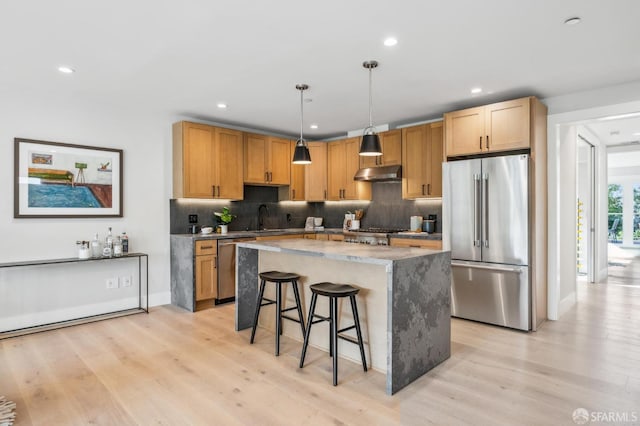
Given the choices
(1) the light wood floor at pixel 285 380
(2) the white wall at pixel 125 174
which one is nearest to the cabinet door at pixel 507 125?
(1) the light wood floor at pixel 285 380

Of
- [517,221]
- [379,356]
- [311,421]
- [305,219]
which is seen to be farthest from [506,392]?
[305,219]

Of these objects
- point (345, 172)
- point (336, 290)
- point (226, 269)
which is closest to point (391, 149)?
point (345, 172)

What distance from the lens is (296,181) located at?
6266 millimetres

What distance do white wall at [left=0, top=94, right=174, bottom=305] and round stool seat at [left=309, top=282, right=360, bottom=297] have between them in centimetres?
293

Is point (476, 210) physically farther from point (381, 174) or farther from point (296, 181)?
point (296, 181)

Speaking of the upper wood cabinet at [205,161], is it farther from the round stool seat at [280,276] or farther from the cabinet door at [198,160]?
the round stool seat at [280,276]

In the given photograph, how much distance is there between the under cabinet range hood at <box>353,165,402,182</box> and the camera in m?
5.30

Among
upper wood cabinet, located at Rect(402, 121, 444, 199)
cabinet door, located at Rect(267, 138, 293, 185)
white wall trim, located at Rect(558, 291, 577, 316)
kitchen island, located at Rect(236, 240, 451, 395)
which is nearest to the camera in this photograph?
kitchen island, located at Rect(236, 240, 451, 395)

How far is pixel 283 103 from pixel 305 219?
269 cm

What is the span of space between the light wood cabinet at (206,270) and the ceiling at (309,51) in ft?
5.74

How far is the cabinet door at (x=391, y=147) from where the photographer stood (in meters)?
5.37

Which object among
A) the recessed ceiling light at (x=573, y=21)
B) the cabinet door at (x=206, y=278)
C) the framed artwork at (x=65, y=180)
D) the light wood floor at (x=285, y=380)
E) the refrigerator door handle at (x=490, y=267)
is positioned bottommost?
the light wood floor at (x=285, y=380)

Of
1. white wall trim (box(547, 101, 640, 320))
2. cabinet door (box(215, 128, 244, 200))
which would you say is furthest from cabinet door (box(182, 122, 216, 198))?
white wall trim (box(547, 101, 640, 320))

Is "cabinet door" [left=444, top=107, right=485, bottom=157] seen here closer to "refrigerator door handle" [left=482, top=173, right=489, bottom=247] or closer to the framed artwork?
"refrigerator door handle" [left=482, top=173, right=489, bottom=247]
